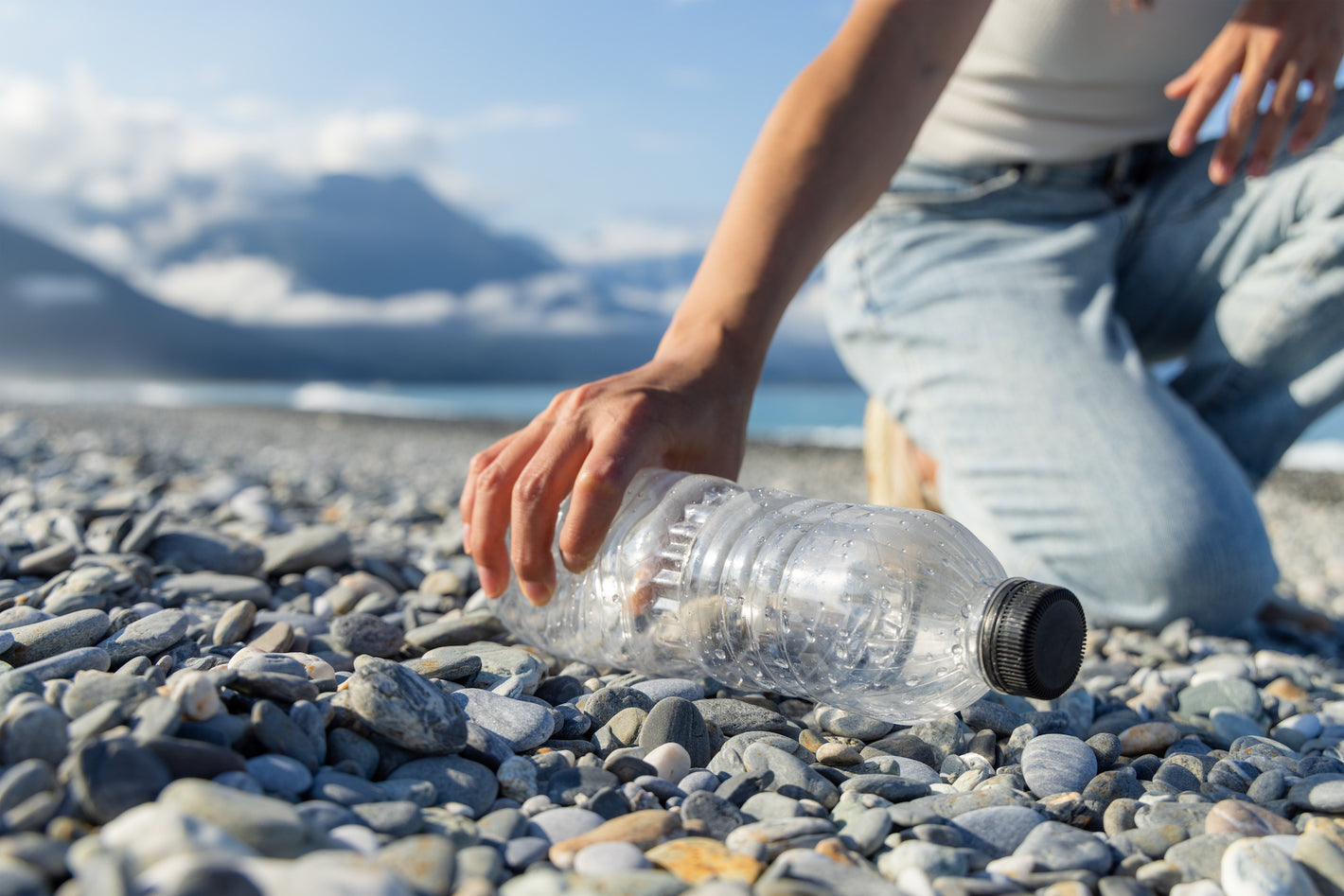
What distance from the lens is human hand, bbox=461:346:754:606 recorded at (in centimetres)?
146

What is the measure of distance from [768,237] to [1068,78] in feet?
4.68

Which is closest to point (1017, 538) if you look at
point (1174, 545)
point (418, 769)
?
point (1174, 545)

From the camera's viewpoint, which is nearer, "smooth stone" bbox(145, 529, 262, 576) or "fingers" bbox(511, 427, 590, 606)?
"fingers" bbox(511, 427, 590, 606)

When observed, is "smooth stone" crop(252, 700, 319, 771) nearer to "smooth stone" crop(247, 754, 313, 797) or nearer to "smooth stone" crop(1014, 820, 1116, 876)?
"smooth stone" crop(247, 754, 313, 797)

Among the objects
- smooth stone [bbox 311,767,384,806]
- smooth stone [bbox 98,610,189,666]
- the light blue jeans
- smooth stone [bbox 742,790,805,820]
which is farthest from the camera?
the light blue jeans

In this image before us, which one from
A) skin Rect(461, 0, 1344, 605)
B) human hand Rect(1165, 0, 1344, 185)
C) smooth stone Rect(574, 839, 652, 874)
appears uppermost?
human hand Rect(1165, 0, 1344, 185)

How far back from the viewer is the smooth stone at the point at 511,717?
4.17 feet

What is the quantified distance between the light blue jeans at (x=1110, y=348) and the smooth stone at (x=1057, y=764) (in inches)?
51.1

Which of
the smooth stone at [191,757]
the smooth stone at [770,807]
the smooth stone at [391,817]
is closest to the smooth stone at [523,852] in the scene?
the smooth stone at [391,817]

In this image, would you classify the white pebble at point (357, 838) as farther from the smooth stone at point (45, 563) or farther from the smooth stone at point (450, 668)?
the smooth stone at point (45, 563)

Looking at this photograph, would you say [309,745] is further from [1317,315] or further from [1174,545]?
[1317,315]

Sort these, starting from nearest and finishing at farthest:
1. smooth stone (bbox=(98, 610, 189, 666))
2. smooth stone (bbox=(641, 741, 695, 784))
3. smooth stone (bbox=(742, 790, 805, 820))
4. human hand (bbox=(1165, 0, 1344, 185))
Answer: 1. smooth stone (bbox=(742, 790, 805, 820))
2. smooth stone (bbox=(641, 741, 695, 784))
3. smooth stone (bbox=(98, 610, 189, 666))
4. human hand (bbox=(1165, 0, 1344, 185))

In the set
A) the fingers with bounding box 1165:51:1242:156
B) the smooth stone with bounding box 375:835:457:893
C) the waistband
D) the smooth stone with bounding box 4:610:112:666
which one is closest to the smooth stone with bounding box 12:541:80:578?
the smooth stone with bounding box 4:610:112:666

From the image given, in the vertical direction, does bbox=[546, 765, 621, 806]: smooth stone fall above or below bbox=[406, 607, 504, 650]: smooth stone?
below
